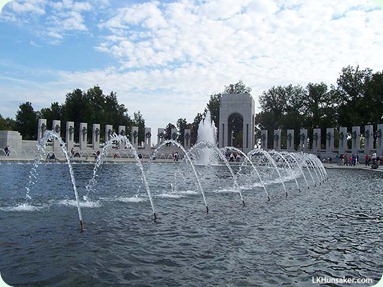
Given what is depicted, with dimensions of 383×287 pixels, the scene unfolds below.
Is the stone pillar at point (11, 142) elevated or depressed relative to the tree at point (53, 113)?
depressed

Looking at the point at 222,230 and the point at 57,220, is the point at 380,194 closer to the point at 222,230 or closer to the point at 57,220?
the point at 222,230

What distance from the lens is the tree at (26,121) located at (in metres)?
63.9

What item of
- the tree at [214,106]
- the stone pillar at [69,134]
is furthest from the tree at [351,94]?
the stone pillar at [69,134]

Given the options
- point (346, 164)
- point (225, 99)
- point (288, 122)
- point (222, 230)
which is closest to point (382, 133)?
point (346, 164)

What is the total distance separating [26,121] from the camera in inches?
2552

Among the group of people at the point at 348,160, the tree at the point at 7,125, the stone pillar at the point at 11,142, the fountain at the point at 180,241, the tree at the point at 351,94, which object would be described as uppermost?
the tree at the point at 351,94

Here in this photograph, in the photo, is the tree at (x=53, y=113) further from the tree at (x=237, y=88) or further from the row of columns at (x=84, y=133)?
the tree at (x=237, y=88)

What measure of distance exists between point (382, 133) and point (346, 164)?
4.95 m

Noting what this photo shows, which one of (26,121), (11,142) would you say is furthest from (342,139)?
(26,121)

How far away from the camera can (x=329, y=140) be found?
154 ft

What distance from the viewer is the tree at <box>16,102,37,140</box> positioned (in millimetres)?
63938

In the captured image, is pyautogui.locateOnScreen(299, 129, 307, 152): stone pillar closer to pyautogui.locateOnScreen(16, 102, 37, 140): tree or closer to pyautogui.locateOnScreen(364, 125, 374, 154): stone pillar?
pyautogui.locateOnScreen(364, 125, 374, 154): stone pillar

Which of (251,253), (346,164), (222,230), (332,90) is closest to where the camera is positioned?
(251,253)

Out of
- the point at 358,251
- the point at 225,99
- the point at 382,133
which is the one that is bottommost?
the point at 358,251
